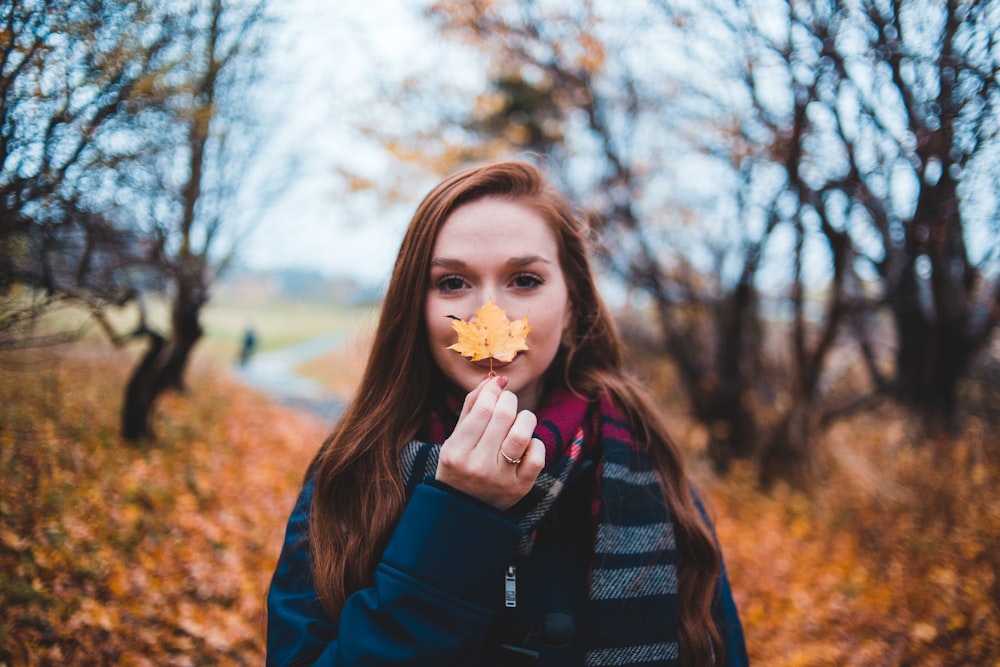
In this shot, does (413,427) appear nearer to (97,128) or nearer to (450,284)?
(450,284)

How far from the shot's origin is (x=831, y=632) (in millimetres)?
3311

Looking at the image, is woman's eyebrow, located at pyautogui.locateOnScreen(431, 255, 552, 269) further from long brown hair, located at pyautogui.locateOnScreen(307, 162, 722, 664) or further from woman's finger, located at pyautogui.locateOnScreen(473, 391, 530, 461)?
woman's finger, located at pyautogui.locateOnScreen(473, 391, 530, 461)

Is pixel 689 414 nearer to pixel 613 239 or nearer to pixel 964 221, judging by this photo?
pixel 613 239

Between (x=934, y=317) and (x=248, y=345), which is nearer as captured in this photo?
(x=934, y=317)

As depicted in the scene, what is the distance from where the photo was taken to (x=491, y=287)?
134 cm

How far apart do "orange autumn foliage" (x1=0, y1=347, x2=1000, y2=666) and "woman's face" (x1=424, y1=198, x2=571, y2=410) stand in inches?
83.0

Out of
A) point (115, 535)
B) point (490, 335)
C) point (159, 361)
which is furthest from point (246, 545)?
point (490, 335)

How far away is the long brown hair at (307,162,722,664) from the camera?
1303 millimetres

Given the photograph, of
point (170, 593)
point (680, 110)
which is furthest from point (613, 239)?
point (170, 593)

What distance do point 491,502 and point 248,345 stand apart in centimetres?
1234

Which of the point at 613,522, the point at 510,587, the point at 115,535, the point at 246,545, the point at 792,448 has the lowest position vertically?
the point at 246,545

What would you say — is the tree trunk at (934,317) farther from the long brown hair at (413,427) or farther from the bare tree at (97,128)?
the bare tree at (97,128)

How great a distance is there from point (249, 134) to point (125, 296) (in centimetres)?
257

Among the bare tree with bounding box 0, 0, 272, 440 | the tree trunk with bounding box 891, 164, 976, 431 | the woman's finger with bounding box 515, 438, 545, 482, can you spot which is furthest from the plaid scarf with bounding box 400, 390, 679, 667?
the tree trunk with bounding box 891, 164, 976, 431
